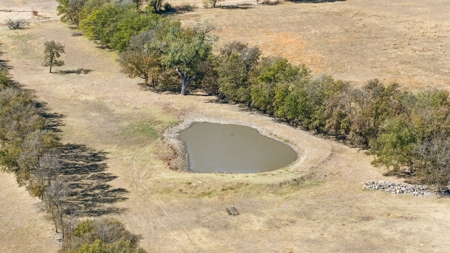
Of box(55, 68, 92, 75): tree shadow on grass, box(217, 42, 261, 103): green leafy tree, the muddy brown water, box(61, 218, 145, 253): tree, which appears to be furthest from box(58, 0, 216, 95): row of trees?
box(61, 218, 145, 253): tree

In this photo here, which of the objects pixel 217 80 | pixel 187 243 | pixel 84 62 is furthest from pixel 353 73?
pixel 187 243

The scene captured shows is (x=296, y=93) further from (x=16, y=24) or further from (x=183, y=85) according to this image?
(x=16, y=24)

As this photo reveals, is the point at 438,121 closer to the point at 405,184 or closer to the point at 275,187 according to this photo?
the point at 405,184

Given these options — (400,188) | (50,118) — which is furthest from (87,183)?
(400,188)

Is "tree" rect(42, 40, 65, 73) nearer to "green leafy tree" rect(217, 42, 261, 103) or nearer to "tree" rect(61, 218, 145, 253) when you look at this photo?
"green leafy tree" rect(217, 42, 261, 103)

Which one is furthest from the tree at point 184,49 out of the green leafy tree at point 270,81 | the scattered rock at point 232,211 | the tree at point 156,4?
the tree at point 156,4

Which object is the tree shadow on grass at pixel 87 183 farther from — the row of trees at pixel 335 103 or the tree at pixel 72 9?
the tree at pixel 72 9
